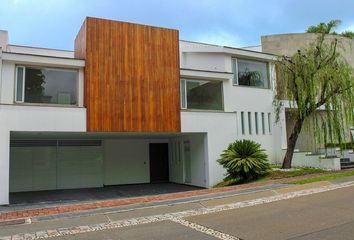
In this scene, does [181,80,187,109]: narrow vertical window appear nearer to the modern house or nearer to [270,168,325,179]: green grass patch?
the modern house

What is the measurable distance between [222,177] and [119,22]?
8610 millimetres

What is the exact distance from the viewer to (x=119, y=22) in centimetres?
1584

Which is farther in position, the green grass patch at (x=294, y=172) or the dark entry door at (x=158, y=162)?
the dark entry door at (x=158, y=162)

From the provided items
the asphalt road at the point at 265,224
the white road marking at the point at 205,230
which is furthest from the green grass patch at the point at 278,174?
the white road marking at the point at 205,230

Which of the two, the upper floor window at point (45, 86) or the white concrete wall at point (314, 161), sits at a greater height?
the upper floor window at point (45, 86)

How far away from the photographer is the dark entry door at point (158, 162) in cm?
2172

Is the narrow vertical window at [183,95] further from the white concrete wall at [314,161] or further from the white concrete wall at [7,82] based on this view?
the white concrete wall at [7,82]

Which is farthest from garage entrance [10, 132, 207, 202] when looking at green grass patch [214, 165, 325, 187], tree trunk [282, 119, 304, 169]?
tree trunk [282, 119, 304, 169]

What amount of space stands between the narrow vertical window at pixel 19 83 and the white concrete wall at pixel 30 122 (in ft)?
1.85

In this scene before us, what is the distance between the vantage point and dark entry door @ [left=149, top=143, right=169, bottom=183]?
71.3 ft

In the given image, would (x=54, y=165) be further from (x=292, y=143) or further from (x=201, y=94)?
(x=292, y=143)

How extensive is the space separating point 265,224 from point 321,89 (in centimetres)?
1095

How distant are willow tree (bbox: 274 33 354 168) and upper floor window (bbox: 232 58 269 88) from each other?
263 cm

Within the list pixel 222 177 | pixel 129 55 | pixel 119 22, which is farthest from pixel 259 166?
pixel 119 22
